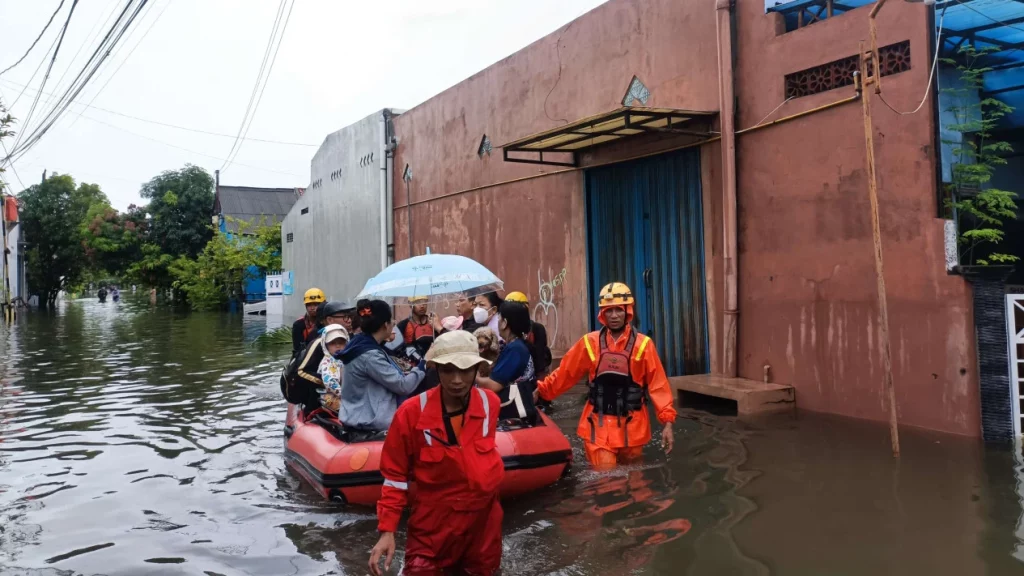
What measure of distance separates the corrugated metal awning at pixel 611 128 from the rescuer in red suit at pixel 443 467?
552 centimetres

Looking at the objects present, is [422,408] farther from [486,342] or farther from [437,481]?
[486,342]

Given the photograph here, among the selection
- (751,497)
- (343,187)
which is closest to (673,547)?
(751,497)

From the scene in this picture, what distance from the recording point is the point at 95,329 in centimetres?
2717

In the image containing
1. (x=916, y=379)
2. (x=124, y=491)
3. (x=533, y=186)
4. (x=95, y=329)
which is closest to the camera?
(x=124, y=491)

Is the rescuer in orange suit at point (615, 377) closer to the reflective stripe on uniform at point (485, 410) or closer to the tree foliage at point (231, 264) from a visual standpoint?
the reflective stripe on uniform at point (485, 410)

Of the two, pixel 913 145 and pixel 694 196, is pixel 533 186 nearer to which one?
pixel 694 196

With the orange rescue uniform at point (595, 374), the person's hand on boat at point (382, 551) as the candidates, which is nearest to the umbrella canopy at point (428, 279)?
the orange rescue uniform at point (595, 374)

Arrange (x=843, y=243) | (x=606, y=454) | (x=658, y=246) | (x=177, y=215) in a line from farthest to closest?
(x=177, y=215)
(x=658, y=246)
(x=843, y=243)
(x=606, y=454)

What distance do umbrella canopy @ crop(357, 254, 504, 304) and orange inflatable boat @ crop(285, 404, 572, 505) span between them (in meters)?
2.02

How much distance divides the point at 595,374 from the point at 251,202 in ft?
162

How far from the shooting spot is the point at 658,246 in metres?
10.5

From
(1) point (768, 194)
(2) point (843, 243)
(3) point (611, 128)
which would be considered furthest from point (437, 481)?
(3) point (611, 128)

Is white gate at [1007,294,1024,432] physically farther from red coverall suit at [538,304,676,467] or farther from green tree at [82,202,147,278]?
green tree at [82,202,147,278]

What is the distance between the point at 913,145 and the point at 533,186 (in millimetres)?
6443
